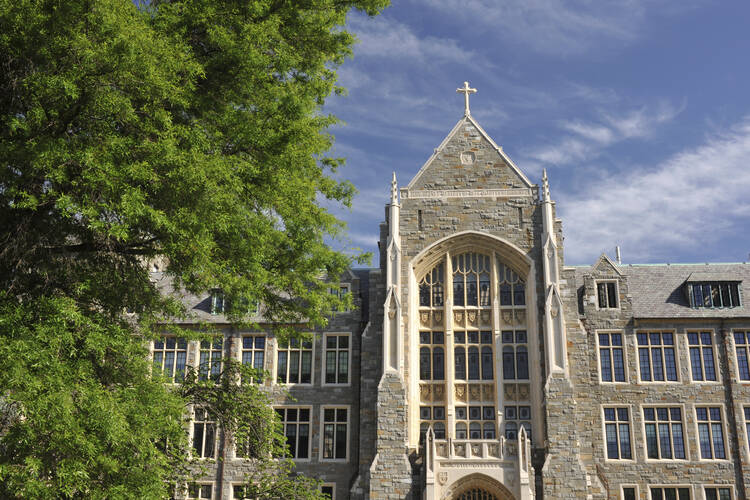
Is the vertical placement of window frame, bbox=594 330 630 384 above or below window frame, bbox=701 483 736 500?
above

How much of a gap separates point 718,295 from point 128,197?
24.9 meters

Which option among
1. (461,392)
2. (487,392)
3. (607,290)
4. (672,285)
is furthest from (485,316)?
(672,285)

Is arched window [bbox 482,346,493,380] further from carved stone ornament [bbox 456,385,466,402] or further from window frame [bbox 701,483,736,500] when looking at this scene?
window frame [bbox 701,483,736,500]

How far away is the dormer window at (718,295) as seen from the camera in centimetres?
2839

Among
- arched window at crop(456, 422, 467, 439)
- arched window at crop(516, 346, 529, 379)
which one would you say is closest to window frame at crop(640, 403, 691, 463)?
arched window at crop(516, 346, 529, 379)

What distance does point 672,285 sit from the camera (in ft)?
97.0

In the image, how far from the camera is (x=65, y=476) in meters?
9.90

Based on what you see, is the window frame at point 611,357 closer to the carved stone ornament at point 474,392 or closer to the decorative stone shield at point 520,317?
the decorative stone shield at point 520,317

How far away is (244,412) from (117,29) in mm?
7594

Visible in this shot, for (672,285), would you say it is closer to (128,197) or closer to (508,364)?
(508,364)

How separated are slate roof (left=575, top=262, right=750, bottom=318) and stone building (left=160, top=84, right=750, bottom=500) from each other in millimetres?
110

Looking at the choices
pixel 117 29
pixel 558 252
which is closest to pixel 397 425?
pixel 558 252

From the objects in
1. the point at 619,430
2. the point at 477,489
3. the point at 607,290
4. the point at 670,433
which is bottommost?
the point at 477,489

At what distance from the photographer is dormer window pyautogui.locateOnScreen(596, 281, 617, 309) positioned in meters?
28.5
